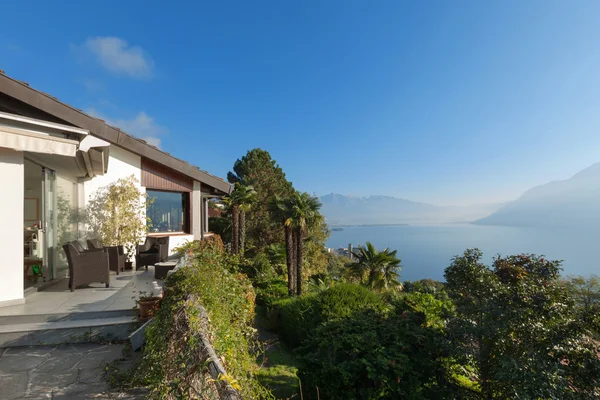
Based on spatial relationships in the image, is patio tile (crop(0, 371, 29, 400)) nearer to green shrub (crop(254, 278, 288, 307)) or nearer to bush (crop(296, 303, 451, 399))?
bush (crop(296, 303, 451, 399))

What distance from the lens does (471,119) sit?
2903 centimetres

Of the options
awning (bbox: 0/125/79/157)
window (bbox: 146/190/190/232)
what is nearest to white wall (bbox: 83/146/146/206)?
window (bbox: 146/190/190/232)

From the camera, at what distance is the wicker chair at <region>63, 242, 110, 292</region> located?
6.13 metres

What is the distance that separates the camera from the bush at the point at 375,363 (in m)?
4.09

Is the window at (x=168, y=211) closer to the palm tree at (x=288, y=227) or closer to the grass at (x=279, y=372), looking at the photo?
the palm tree at (x=288, y=227)

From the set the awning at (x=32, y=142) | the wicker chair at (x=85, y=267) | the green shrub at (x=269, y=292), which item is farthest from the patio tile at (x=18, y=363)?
the green shrub at (x=269, y=292)

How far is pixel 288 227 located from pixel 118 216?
7466 mm

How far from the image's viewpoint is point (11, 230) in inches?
211

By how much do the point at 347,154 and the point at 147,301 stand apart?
156 feet

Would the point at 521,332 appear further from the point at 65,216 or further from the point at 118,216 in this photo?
the point at 65,216

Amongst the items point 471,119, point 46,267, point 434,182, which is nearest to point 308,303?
point 46,267

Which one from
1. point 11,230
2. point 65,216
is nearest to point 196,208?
point 65,216

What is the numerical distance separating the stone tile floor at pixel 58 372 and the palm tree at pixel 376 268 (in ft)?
60.4

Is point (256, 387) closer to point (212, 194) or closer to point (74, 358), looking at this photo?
point (74, 358)
